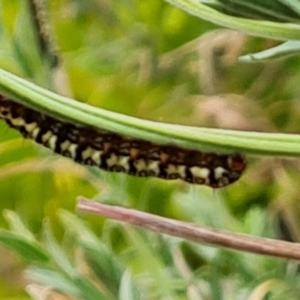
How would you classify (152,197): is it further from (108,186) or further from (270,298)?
(270,298)

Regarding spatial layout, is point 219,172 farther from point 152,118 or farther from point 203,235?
point 152,118

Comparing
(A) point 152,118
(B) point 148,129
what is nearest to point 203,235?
(B) point 148,129

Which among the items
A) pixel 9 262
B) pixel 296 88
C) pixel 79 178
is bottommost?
pixel 9 262

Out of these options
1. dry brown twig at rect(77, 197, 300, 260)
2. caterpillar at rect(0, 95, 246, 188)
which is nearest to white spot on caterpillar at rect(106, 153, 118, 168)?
caterpillar at rect(0, 95, 246, 188)

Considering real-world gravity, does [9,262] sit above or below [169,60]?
below

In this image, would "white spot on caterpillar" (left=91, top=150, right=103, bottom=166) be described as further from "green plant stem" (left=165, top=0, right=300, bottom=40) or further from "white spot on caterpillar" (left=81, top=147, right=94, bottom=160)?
"green plant stem" (left=165, top=0, right=300, bottom=40)

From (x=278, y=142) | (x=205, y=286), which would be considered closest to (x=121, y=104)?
(x=205, y=286)
